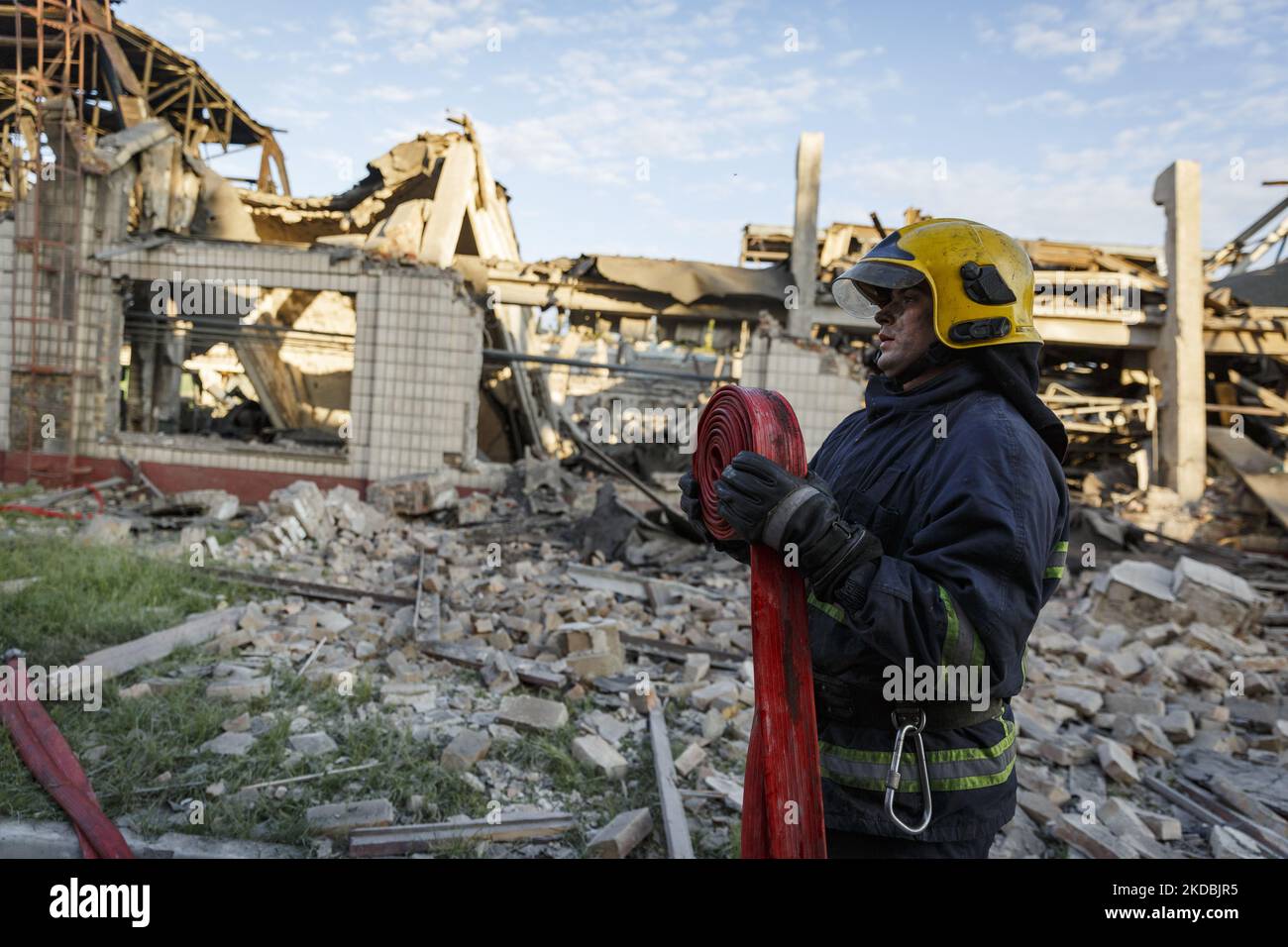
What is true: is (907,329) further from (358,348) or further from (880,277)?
(358,348)

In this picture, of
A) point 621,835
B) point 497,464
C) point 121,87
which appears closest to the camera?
point 621,835

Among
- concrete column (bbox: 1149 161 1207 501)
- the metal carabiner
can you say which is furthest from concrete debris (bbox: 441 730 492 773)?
concrete column (bbox: 1149 161 1207 501)

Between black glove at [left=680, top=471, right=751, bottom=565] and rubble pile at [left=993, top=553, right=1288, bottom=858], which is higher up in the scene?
black glove at [left=680, top=471, right=751, bottom=565]

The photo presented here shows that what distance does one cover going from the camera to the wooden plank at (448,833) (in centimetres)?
316

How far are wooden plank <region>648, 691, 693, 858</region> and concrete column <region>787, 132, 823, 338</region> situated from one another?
1020 centimetres

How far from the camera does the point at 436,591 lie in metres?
6.91

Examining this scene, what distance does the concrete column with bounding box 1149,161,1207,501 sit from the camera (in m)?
13.8

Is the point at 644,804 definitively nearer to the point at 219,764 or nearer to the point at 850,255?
the point at 219,764

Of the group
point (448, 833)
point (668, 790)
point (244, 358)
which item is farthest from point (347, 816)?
point (244, 358)

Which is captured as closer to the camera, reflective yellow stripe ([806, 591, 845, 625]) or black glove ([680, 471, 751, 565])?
reflective yellow stripe ([806, 591, 845, 625])

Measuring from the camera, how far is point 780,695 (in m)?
1.77

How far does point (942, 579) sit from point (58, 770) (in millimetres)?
3757

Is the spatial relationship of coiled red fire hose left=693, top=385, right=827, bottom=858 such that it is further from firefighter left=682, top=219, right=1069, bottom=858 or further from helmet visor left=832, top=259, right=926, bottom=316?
helmet visor left=832, top=259, right=926, bottom=316
